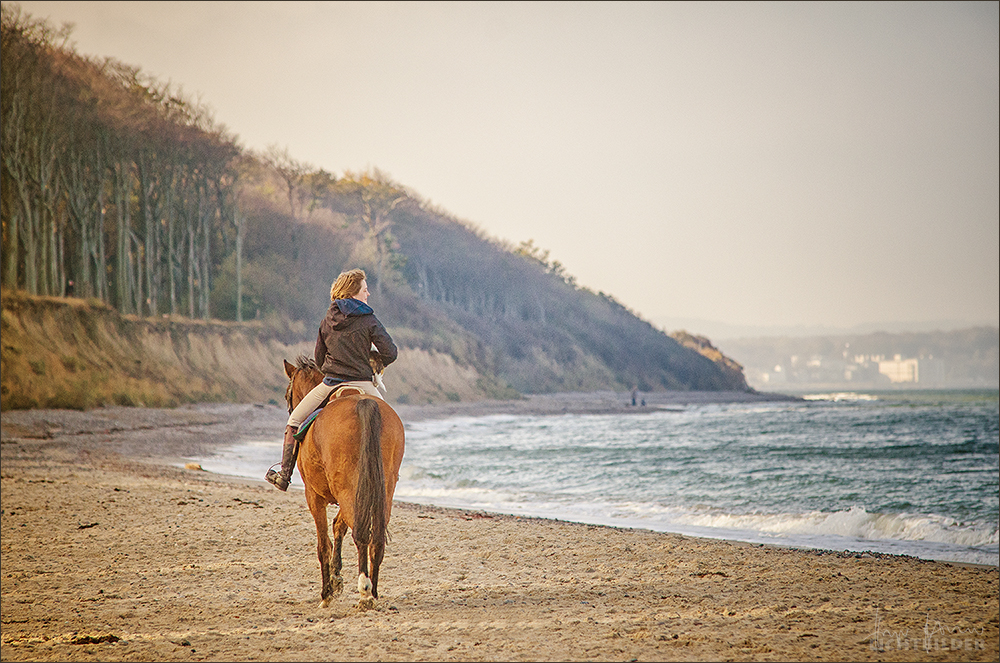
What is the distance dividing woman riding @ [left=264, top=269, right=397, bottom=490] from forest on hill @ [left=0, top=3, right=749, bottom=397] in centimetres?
2673

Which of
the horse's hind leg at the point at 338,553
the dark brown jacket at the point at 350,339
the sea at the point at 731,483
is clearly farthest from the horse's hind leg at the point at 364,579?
the sea at the point at 731,483

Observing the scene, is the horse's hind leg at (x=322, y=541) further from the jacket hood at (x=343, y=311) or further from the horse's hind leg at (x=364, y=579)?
the jacket hood at (x=343, y=311)

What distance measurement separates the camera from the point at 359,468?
212 inches

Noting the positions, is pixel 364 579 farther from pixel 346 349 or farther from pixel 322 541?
pixel 346 349

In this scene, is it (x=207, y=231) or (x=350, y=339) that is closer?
(x=350, y=339)

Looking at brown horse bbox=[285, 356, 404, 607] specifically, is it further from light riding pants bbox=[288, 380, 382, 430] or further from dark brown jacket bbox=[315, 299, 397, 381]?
dark brown jacket bbox=[315, 299, 397, 381]

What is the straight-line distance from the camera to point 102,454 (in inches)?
669

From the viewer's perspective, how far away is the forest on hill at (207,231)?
2933 centimetres

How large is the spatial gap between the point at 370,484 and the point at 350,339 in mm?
1069

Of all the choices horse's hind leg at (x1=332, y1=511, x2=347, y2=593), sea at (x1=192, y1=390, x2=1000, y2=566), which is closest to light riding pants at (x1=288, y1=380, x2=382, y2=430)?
horse's hind leg at (x1=332, y1=511, x2=347, y2=593)

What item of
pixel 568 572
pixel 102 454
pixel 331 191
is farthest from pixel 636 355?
pixel 568 572

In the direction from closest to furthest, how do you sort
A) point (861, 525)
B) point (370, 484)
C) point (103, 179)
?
point (370, 484), point (861, 525), point (103, 179)

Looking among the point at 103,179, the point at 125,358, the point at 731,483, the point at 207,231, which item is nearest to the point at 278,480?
the point at 731,483

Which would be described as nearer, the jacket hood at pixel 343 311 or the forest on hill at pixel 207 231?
the jacket hood at pixel 343 311
